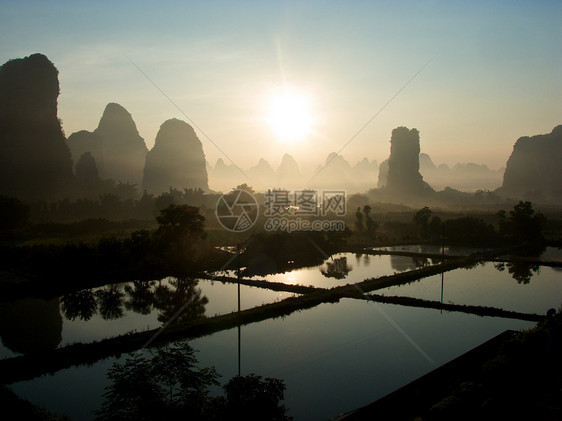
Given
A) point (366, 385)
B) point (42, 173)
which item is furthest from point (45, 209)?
point (366, 385)

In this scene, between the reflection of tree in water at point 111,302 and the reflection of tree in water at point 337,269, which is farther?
the reflection of tree in water at point 337,269

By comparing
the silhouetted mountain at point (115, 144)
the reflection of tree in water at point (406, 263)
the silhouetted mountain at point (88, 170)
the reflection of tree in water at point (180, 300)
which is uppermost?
the silhouetted mountain at point (115, 144)

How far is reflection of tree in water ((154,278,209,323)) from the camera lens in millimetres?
22531

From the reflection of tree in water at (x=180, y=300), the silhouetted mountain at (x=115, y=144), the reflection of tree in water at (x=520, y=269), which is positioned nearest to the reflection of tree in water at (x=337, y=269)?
Answer: the reflection of tree in water at (x=180, y=300)

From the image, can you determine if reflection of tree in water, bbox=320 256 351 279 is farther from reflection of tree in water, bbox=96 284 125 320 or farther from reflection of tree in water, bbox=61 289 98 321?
reflection of tree in water, bbox=61 289 98 321

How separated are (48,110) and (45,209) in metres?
35.7

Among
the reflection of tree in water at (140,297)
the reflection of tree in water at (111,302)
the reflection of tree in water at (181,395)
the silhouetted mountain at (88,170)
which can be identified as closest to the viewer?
the reflection of tree in water at (181,395)

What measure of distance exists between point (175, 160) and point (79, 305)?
138636 millimetres

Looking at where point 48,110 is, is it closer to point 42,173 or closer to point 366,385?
point 42,173

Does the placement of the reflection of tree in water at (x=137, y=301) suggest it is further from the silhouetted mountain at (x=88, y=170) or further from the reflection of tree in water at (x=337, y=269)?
the silhouetted mountain at (x=88, y=170)

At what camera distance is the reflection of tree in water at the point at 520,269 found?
32312 millimetres

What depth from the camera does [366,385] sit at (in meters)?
13.8

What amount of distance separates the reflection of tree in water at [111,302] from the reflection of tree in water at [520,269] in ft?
88.7

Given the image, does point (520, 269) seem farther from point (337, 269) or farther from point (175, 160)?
point (175, 160)
